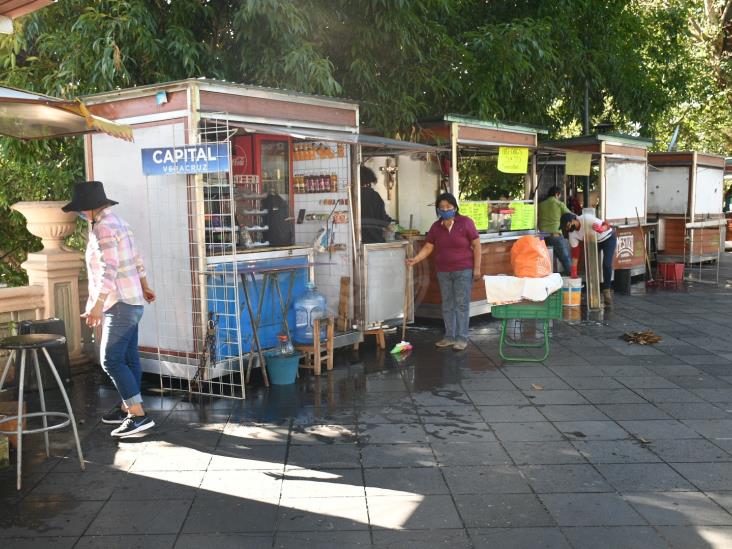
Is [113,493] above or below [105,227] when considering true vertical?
below

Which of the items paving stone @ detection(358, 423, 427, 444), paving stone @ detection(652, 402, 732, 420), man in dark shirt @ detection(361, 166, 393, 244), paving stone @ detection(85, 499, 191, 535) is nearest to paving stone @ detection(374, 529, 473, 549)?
paving stone @ detection(85, 499, 191, 535)

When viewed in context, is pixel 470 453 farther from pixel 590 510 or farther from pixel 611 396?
pixel 611 396

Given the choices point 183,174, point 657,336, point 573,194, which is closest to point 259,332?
point 183,174

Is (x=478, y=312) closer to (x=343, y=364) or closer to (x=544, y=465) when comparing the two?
(x=343, y=364)

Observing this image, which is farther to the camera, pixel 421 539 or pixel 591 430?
pixel 591 430

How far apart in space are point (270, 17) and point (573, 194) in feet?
30.6

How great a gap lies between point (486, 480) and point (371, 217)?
516 cm

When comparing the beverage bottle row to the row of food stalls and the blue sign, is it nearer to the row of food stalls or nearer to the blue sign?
the row of food stalls

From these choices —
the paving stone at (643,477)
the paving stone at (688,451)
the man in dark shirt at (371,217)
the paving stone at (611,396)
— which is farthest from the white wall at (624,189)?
the paving stone at (643,477)

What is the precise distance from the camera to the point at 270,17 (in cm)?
881

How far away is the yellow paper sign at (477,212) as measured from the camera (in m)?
11.0

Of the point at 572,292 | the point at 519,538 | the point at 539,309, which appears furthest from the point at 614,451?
the point at 572,292

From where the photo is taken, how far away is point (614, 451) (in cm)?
546

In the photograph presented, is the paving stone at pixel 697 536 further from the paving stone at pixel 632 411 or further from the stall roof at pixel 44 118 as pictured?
the stall roof at pixel 44 118
